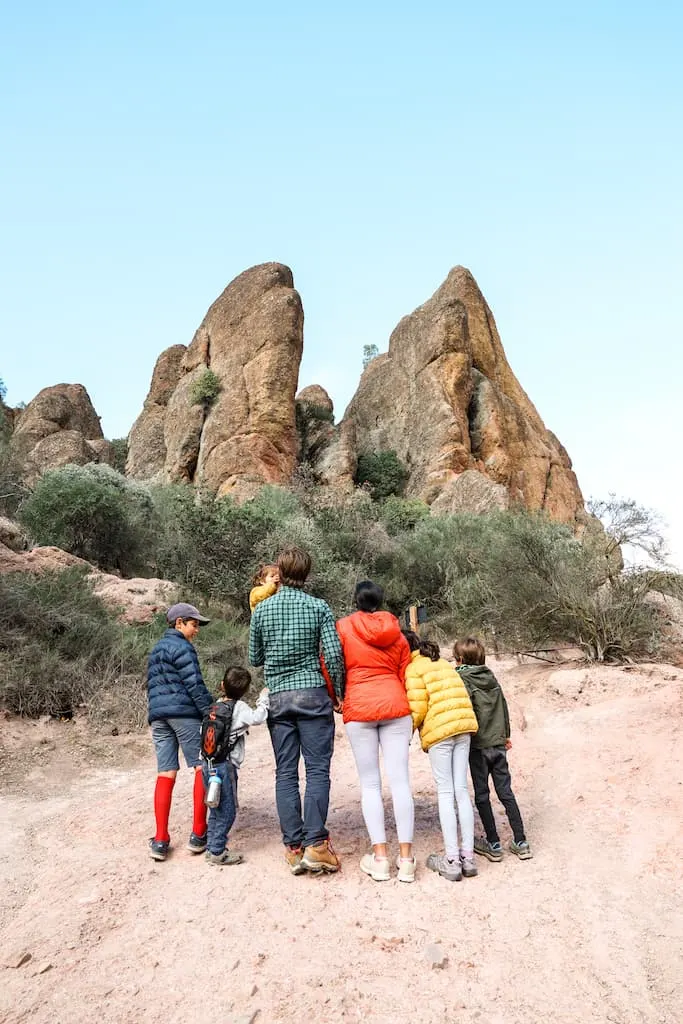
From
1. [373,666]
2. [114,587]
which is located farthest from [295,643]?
[114,587]

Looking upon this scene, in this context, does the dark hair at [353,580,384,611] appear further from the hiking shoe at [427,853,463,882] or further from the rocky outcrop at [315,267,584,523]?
the rocky outcrop at [315,267,584,523]

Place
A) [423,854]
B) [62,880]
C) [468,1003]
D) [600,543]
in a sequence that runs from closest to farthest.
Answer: [468,1003] < [62,880] < [423,854] < [600,543]

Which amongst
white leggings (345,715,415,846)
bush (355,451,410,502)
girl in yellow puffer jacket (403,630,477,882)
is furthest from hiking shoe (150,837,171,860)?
bush (355,451,410,502)

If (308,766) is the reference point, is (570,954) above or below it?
below

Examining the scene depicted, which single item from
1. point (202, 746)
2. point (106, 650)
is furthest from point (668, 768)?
point (106, 650)

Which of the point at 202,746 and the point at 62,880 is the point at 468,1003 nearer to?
the point at 202,746

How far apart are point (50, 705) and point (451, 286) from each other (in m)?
29.1

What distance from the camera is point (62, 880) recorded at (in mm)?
4012

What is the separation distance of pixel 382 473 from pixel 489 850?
24.5 meters

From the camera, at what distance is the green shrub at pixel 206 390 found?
2800 cm

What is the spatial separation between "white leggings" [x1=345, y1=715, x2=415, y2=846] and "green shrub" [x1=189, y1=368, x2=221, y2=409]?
25.2 m

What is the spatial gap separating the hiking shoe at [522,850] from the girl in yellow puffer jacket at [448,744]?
0.37 m

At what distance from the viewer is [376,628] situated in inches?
164

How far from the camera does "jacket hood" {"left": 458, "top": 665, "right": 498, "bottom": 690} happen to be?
177 inches
